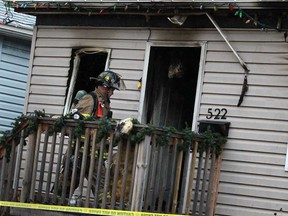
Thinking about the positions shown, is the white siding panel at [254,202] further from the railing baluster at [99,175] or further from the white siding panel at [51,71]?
the white siding panel at [51,71]

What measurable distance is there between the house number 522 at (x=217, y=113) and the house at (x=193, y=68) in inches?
0.6

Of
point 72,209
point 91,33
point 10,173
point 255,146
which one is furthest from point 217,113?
point 10,173

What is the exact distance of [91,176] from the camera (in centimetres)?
759

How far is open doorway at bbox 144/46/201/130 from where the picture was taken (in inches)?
386

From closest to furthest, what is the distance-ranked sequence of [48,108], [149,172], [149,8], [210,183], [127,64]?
[149,172] → [210,183] → [149,8] → [127,64] → [48,108]

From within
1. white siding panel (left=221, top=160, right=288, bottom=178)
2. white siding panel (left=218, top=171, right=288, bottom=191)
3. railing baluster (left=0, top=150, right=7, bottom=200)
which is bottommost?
railing baluster (left=0, top=150, right=7, bottom=200)

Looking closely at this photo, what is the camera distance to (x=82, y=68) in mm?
10344

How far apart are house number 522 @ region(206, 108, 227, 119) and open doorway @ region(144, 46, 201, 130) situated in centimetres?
119

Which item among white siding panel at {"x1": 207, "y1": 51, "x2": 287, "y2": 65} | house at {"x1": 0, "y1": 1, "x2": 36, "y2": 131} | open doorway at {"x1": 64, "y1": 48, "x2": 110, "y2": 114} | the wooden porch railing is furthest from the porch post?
house at {"x1": 0, "y1": 1, "x2": 36, "y2": 131}

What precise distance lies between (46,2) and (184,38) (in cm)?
242

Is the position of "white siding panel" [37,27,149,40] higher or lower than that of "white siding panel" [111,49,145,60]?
higher

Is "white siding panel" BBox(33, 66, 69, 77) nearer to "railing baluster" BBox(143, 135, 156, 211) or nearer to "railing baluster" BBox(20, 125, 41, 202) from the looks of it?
"railing baluster" BBox(20, 125, 41, 202)

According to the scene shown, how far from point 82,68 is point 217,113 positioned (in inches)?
108

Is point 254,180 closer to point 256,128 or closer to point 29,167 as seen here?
point 256,128
